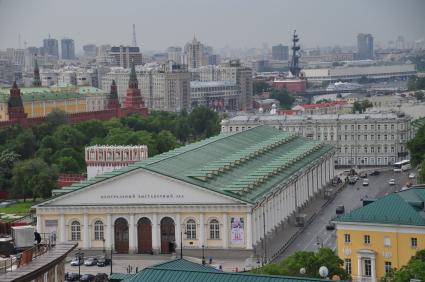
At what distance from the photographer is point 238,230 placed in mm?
50938

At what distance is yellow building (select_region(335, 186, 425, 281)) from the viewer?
1516 inches

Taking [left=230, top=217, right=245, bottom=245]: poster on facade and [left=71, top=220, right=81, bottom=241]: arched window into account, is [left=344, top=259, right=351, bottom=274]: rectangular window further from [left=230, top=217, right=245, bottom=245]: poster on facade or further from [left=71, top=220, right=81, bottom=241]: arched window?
[left=71, top=220, right=81, bottom=241]: arched window

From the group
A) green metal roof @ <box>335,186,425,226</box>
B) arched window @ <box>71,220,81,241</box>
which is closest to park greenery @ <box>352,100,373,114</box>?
arched window @ <box>71,220,81,241</box>

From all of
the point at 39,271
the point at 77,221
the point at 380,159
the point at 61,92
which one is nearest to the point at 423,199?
the point at 77,221

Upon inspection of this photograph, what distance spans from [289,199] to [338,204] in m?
7.29

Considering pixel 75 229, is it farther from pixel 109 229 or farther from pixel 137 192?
pixel 137 192

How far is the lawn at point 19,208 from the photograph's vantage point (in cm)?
6912

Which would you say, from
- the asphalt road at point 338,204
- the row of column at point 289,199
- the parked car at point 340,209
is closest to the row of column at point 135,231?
the row of column at point 289,199

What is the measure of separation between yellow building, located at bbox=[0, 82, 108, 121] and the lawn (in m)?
56.4

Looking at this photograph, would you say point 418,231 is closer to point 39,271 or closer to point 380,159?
point 39,271

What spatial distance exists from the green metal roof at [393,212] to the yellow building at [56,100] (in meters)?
94.3

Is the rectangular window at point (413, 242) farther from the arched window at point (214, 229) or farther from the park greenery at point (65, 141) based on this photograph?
the park greenery at point (65, 141)

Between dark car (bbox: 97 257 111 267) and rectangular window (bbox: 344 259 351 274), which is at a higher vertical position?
rectangular window (bbox: 344 259 351 274)

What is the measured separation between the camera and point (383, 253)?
38.8 metres
